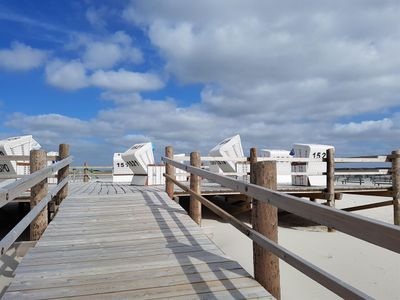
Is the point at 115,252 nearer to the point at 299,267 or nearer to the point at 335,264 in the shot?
the point at 299,267

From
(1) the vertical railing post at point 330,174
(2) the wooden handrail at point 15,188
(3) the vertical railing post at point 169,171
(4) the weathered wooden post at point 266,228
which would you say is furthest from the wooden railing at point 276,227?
(1) the vertical railing post at point 330,174

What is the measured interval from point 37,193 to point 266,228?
4091 mm

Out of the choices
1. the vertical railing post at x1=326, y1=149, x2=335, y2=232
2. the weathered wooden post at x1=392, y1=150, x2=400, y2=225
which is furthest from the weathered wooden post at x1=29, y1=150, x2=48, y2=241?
the weathered wooden post at x1=392, y1=150, x2=400, y2=225

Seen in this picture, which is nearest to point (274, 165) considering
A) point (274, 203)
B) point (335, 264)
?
point (274, 203)

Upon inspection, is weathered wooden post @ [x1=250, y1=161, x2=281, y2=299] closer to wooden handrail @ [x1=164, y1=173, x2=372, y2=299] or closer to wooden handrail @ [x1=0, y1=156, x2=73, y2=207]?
wooden handrail @ [x1=164, y1=173, x2=372, y2=299]

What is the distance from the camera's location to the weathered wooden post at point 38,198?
5.69 metres

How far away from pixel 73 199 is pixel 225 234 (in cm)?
427

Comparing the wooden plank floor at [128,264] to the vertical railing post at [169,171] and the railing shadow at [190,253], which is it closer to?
the railing shadow at [190,253]

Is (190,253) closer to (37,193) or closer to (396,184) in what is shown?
(37,193)

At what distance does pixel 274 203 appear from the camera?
8.92 ft

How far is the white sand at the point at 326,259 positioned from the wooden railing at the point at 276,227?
10.7 ft

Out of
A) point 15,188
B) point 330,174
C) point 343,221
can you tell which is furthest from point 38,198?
point 330,174

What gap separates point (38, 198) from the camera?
5793mm

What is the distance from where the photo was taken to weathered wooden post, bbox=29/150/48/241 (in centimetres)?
569
